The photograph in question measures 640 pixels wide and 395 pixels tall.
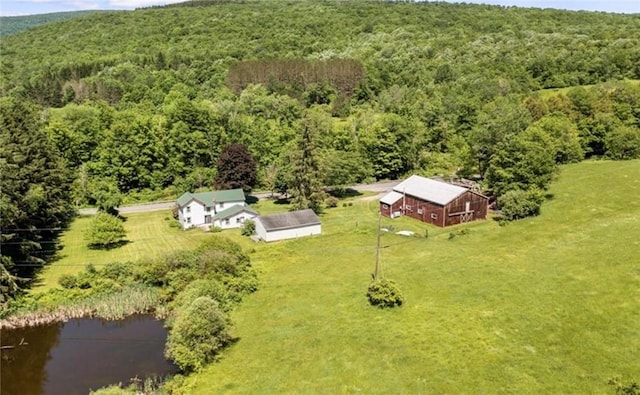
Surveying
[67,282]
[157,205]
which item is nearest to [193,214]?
[157,205]

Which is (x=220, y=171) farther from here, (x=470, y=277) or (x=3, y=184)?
(x=470, y=277)

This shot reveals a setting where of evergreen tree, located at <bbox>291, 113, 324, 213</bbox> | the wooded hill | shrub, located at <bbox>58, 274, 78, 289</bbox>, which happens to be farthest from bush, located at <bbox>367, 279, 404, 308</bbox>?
the wooded hill

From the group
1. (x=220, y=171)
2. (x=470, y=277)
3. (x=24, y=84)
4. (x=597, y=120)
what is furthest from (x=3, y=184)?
(x=24, y=84)

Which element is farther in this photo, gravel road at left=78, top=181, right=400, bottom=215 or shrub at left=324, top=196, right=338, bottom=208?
gravel road at left=78, top=181, right=400, bottom=215

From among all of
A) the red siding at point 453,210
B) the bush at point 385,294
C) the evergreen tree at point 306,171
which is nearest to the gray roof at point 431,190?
the red siding at point 453,210

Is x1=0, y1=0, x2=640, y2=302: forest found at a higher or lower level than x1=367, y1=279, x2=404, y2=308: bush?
higher

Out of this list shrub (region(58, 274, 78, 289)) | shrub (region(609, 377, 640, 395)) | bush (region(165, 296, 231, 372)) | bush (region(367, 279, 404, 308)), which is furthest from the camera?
shrub (region(58, 274, 78, 289))

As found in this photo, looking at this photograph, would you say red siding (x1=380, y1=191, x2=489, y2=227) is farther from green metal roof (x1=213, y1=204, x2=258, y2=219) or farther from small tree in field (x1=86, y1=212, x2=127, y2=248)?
small tree in field (x1=86, y1=212, x2=127, y2=248)

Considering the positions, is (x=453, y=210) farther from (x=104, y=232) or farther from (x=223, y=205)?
(x=104, y=232)
